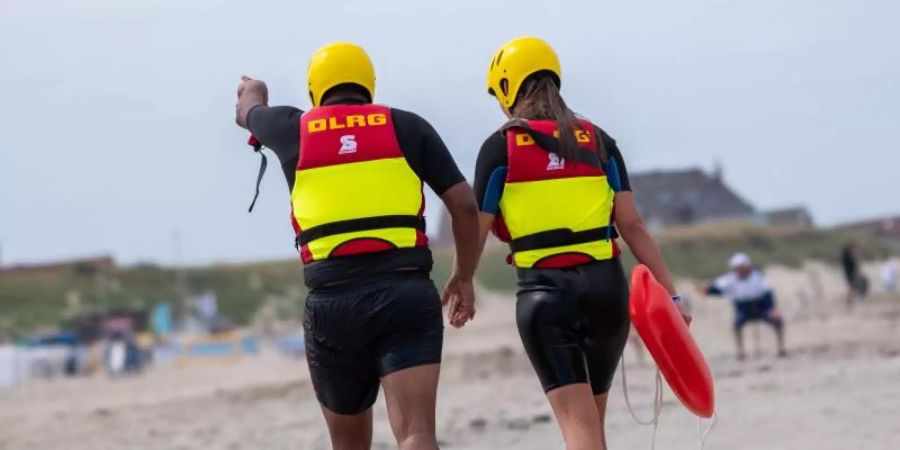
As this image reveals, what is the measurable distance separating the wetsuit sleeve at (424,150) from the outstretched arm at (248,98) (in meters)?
0.67

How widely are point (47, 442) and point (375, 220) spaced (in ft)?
34.8

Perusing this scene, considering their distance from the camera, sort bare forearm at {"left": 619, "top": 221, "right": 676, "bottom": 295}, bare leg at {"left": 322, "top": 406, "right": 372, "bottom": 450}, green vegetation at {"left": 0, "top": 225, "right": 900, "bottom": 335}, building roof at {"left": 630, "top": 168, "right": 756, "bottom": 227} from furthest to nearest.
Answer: building roof at {"left": 630, "top": 168, "right": 756, "bottom": 227}, green vegetation at {"left": 0, "top": 225, "right": 900, "bottom": 335}, bare forearm at {"left": 619, "top": 221, "right": 676, "bottom": 295}, bare leg at {"left": 322, "top": 406, "right": 372, "bottom": 450}

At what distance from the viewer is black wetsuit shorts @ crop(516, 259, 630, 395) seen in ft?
18.5

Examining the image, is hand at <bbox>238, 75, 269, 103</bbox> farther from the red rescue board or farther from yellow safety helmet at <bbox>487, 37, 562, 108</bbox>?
the red rescue board

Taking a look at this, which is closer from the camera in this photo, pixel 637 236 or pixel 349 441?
pixel 349 441

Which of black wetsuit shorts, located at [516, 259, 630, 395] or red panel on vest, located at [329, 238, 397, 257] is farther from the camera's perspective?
black wetsuit shorts, located at [516, 259, 630, 395]

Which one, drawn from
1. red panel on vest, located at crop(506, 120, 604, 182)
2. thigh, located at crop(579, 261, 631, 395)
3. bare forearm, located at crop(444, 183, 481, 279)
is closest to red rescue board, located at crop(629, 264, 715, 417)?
thigh, located at crop(579, 261, 631, 395)

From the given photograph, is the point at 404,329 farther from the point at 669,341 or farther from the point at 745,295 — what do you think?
the point at 745,295

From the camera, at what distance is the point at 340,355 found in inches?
209

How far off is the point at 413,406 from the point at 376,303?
37 centimetres

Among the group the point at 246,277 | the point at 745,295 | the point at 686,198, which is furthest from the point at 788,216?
the point at 745,295

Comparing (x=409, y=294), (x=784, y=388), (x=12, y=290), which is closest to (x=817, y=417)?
(x=784, y=388)

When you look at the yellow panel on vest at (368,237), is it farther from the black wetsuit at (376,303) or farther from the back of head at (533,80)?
the back of head at (533,80)

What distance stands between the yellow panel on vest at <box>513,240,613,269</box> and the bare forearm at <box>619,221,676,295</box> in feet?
0.51
